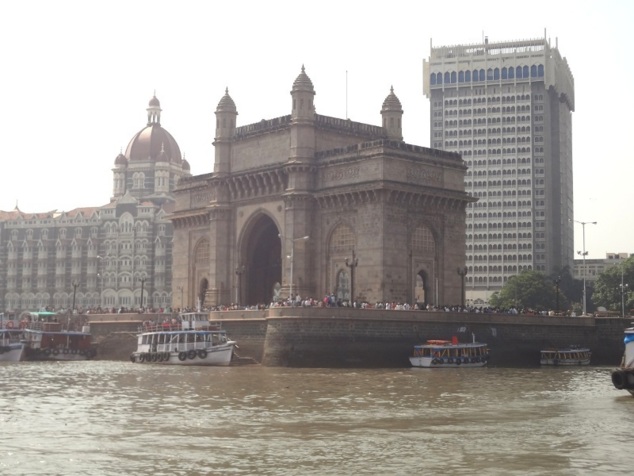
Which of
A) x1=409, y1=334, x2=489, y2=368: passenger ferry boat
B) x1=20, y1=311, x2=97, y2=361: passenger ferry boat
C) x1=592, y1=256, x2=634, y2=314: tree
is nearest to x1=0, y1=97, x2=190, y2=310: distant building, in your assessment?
x1=592, y1=256, x2=634, y2=314: tree

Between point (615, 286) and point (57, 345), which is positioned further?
point (615, 286)

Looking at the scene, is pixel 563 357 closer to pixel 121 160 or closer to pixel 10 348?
pixel 10 348

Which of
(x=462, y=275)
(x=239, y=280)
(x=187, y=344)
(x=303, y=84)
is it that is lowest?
(x=187, y=344)

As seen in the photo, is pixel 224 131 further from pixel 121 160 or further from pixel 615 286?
pixel 121 160

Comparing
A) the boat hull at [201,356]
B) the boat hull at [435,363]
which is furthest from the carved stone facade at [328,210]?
the boat hull at [201,356]

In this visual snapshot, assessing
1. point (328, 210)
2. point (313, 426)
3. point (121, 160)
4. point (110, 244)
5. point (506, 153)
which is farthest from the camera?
point (506, 153)

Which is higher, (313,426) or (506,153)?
(506,153)

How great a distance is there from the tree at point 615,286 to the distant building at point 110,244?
213ft

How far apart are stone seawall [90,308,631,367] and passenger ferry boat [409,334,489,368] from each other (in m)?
1.38

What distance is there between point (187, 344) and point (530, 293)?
75.7m

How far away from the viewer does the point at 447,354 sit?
70.0 meters

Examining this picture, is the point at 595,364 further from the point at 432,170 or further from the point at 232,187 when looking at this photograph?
the point at 232,187

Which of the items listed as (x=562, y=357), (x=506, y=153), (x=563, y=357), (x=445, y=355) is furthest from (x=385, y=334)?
(x=506, y=153)

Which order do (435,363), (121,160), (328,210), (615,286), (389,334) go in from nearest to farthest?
(435,363), (389,334), (328,210), (615,286), (121,160)
